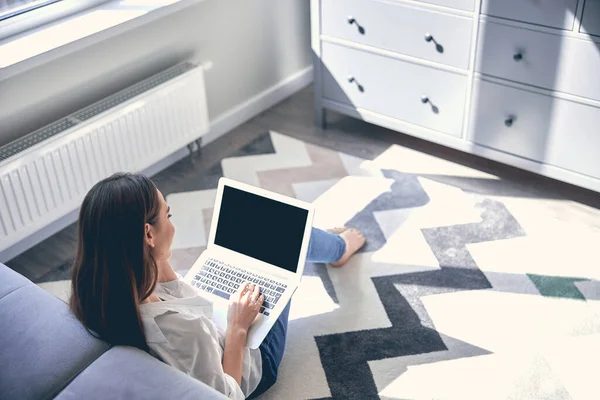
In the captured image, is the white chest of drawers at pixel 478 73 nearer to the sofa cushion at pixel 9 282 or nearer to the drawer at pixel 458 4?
the drawer at pixel 458 4

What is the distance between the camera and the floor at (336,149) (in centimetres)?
256

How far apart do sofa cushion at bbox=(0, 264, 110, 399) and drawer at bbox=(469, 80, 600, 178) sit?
1.79m

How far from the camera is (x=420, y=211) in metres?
2.68

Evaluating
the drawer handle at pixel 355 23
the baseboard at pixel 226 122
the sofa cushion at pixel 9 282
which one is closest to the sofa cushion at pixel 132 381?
the sofa cushion at pixel 9 282

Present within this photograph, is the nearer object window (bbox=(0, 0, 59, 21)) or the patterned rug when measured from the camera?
the patterned rug

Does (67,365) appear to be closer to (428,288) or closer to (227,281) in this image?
(227,281)

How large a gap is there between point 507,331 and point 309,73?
6.63 ft

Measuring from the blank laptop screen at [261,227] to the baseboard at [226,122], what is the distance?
3.15 ft

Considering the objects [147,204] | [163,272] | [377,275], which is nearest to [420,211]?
[377,275]

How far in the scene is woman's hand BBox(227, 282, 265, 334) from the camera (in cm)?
170

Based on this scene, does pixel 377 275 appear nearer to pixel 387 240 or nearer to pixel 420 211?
pixel 387 240

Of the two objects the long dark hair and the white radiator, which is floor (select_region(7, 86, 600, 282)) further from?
the long dark hair

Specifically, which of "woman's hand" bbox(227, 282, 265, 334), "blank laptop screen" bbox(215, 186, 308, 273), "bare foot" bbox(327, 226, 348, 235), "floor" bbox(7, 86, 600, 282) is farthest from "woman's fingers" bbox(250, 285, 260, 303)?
"floor" bbox(7, 86, 600, 282)

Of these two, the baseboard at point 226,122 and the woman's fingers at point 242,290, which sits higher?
the woman's fingers at point 242,290
